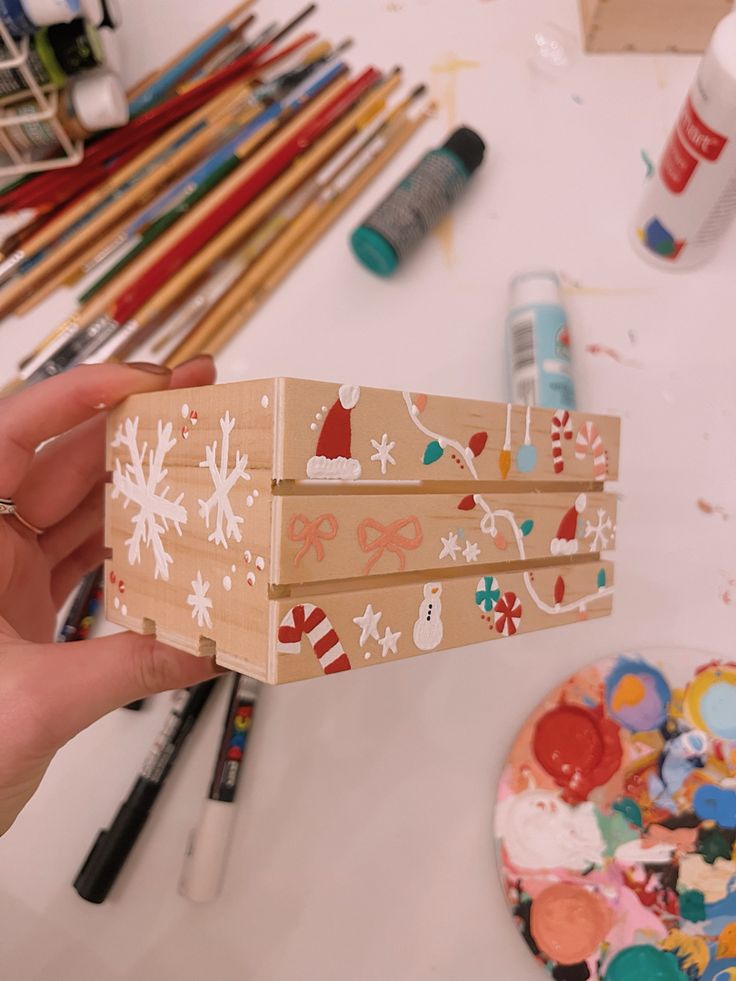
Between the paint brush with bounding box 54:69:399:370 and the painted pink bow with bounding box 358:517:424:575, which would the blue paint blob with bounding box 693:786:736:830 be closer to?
the painted pink bow with bounding box 358:517:424:575

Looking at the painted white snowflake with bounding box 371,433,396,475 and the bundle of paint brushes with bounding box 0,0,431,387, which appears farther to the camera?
the bundle of paint brushes with bounding box 0,0,431,387

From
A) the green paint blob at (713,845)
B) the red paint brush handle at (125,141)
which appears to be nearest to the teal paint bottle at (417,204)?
the red paint brush handle at (125,141)

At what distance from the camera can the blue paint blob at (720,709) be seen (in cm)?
53

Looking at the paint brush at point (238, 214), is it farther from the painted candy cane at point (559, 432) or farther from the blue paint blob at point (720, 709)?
the blue paint blob at point (720, 709)

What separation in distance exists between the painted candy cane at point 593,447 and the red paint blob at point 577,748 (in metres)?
0.20

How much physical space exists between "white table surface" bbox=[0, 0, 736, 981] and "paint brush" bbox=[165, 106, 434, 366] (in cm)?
1

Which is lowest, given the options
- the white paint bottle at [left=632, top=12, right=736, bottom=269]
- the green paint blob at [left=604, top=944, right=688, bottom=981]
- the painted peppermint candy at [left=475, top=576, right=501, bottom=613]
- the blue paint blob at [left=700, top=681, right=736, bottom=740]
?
the green paint blob at [left=604, top=944, right=688, bottom=981]

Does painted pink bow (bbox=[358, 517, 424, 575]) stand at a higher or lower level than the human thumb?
higher

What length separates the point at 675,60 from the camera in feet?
2.30

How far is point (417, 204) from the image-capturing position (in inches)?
24.7

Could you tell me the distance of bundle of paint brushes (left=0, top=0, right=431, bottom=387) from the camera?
2.06 ft

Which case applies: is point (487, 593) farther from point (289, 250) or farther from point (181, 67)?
point (181, 67)

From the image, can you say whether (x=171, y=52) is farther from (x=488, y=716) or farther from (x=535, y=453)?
(x=488, y=716)

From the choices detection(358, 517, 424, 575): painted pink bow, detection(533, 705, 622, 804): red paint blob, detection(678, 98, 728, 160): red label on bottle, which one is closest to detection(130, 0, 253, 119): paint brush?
detection(678, 98, 728, 160): red label on bottle
